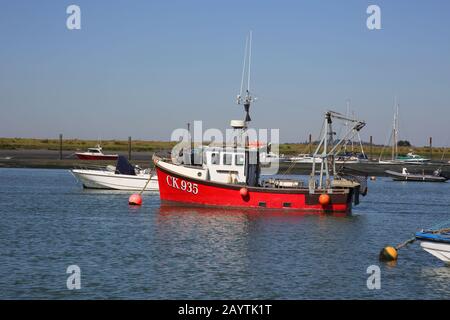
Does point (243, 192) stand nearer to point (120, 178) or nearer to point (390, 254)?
point (390, 254)

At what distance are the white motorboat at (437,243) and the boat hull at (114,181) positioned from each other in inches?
1328

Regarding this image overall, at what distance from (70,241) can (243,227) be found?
8302mm

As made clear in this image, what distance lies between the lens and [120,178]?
5738cm

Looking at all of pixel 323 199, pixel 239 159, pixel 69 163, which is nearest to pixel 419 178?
pixel 69 163

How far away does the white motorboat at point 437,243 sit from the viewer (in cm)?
2500

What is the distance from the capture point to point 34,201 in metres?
47.8

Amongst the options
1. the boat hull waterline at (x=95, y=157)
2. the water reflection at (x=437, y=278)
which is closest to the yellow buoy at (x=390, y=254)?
the water reflection at (x=437, y=278)

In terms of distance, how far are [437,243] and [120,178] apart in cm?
3522

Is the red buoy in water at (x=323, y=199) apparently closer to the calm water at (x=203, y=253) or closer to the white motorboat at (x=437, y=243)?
the calm water at (x=203, y=253)

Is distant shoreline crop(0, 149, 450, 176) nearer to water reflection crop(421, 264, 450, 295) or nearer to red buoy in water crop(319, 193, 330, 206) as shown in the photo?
red buoy in water crop(319, 193, 330, 206)

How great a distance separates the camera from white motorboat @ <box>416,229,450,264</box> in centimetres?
2500
